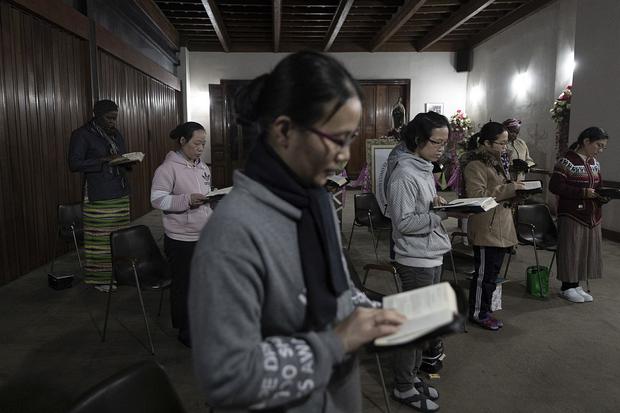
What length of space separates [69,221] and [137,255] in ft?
5.76

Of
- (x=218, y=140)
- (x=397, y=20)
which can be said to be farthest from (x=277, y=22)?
(x=218, y=140)

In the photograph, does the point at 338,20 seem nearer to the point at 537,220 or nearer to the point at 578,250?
the point at 537,220

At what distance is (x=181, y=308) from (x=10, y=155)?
2.74 metres

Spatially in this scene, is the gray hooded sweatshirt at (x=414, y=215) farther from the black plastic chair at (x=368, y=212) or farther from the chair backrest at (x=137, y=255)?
the black plastic chair at (x=368, y=212)

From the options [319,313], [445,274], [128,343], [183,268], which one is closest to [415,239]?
[183,268]

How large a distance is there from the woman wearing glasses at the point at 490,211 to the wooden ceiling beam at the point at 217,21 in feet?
22.2

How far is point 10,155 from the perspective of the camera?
4.64 m

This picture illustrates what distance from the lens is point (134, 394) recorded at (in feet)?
4.12

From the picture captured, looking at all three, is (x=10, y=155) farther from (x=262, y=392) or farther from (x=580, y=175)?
(x=580, y=175)

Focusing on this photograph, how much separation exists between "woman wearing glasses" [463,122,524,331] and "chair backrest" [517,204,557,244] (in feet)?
4.25

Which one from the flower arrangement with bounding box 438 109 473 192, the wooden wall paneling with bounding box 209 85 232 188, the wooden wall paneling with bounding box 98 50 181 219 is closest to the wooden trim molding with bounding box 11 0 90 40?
the wooden wall paneling with bounding box 98 50 181 219

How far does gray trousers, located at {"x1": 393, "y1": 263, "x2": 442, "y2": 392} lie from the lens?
8.18 ft

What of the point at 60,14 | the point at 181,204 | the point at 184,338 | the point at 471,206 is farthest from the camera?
the point at 60,14

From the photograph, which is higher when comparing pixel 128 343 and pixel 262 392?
pixel 262 392
